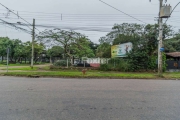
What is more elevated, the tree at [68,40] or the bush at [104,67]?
the tree at [68,40]

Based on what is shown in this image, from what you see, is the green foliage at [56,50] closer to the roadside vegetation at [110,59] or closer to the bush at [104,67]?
the roadside vegetation at [110,59]

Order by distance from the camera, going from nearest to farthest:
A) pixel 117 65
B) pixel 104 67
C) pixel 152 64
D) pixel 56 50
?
pixel 152 64
pixel 117 65
pixel 104 67
pixel 56 50

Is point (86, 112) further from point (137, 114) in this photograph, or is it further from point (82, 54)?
point (82, 54)

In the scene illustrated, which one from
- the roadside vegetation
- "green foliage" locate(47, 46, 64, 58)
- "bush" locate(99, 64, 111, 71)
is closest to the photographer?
the roadside vegetation

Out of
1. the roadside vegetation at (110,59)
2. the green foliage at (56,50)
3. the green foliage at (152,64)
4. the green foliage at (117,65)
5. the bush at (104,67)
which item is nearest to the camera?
the roadside vegetation at (110,59)

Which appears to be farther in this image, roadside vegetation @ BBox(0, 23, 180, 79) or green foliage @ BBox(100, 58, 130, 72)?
green foliage @ BBox(100, 58, 130, 72)

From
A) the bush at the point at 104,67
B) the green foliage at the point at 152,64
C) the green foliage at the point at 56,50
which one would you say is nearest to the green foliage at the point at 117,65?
the bush at the point at 104,67

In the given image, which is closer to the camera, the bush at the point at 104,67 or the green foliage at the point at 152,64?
the green foliage at the point at 152,64

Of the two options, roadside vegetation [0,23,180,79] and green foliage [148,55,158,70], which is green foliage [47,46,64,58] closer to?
roadside vegetation [0,23,180,79]

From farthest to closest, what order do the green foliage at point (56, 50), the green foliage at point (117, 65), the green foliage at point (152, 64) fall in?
the green foliage at point (56, 50) < the green foliage at point (152, 64) < the green foliage at point (117, 65)

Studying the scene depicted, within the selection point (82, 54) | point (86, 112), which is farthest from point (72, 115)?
point (82, 54)

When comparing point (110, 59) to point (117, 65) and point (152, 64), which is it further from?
point (152, 64)

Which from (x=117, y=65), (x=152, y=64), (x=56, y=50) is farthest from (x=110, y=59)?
(x=56, y=50)

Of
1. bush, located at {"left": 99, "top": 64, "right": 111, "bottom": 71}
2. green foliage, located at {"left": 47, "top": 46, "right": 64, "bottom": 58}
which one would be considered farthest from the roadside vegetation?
green foliage, located at {"left": 47, "top": 46, "right": 64, "bottom": 58}
